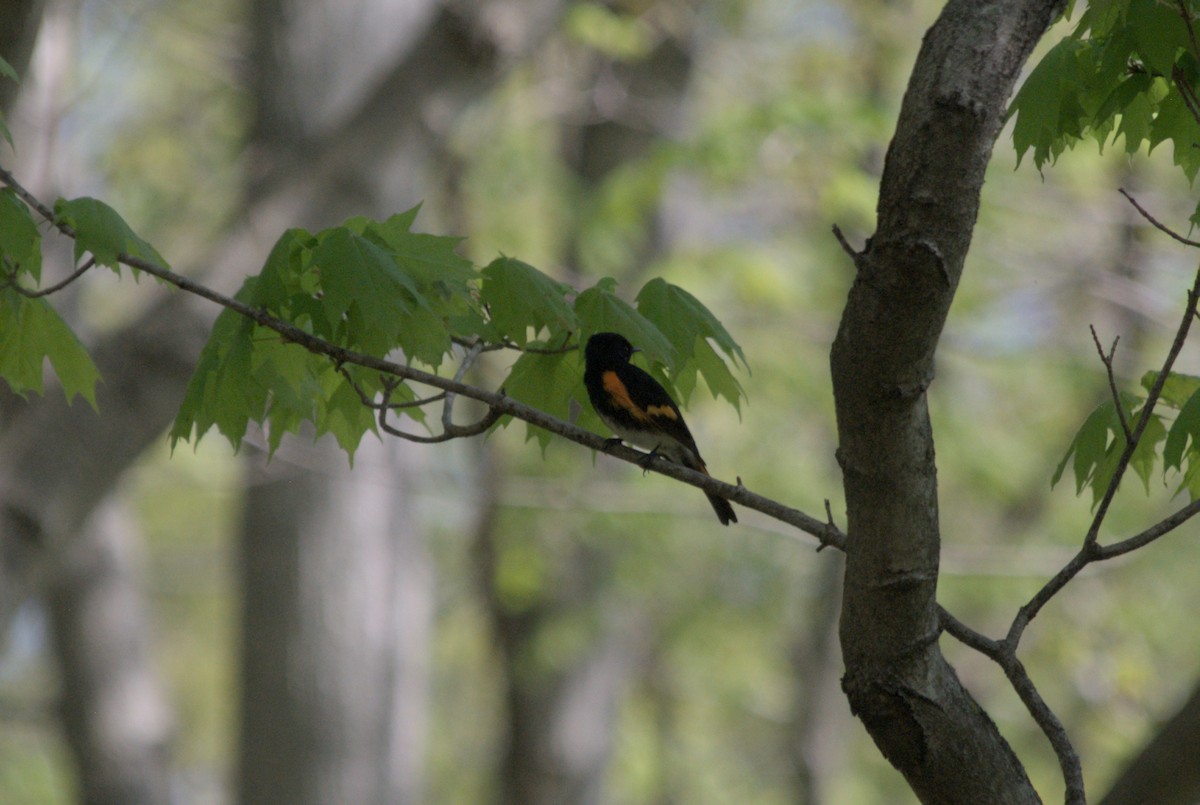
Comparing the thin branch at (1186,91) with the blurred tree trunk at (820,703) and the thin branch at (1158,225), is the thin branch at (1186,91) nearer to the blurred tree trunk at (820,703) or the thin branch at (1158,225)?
the thin branch at (1158,225)

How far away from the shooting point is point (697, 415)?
10.7 meters

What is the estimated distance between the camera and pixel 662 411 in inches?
133

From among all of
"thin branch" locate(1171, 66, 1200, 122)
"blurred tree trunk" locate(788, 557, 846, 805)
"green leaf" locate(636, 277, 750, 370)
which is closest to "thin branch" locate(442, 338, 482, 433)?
Answer: "green leaf" locate(636, 277, 750, 370)

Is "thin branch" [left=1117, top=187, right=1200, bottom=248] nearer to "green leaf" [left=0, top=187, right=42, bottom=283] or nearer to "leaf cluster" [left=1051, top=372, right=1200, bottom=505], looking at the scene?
"leaf cluster" [left=1051, top=372, right=1200, bottom=505]

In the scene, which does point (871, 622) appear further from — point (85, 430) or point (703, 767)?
point (703, 767)

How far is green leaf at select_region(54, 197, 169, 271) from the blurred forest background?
1351mm

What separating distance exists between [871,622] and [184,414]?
4.46 ft

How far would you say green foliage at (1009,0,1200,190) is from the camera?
1915 mm

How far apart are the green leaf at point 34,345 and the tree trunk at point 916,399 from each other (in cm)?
154

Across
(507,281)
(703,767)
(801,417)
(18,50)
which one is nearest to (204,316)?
(18,50)

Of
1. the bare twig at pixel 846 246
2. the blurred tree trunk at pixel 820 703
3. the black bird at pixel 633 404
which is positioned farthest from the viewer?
the blurred tree trunk at pixel 820 703

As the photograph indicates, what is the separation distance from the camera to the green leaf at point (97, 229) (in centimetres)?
204

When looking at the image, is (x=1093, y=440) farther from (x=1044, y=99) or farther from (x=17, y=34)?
(x=17, y=34)

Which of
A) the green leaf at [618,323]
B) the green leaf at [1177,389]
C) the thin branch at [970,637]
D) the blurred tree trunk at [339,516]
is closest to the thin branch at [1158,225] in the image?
the green leaf at [1177,389]
